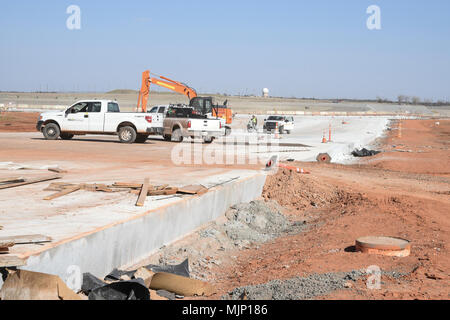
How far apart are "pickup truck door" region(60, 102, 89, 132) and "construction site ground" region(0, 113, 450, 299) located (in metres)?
7.03

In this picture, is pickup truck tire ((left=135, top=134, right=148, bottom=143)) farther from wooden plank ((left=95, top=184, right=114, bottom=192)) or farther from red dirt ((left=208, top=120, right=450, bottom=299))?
wooden plank ((left=95, top=184, right=114, bottom=192))

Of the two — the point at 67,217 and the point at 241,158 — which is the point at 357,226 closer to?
the point at 67,217

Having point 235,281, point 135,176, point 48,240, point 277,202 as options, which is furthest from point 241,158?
point 48,240

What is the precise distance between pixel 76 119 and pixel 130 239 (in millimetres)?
20891

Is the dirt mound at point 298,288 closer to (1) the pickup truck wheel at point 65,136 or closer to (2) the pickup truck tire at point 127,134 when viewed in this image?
(2) the pickup truck tire at point 127,134

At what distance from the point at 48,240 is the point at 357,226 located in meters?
6.71

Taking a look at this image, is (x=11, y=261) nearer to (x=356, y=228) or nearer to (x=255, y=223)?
(x=356, y=228)

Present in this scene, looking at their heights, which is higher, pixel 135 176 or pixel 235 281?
pixel 135 176

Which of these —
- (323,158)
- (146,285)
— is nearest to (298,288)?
(146,285)

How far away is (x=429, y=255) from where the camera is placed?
28.3ft

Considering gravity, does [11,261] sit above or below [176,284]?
above

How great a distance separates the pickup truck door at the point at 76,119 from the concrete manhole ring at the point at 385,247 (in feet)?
69.0

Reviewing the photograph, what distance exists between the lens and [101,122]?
27953 millimetres
